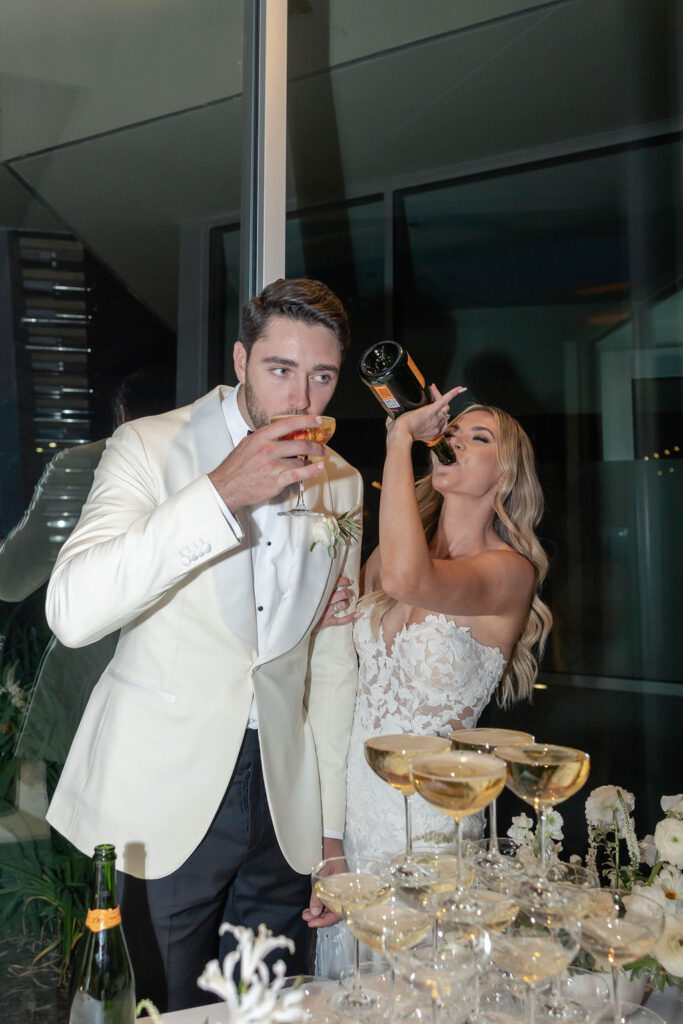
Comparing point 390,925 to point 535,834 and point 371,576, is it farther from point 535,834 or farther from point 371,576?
point 371,576

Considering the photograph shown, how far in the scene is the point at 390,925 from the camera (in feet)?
3.49

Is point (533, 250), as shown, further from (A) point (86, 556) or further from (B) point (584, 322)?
(A) point (86, 556)

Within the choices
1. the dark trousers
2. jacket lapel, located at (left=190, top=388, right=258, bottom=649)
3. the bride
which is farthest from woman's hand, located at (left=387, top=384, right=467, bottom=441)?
the dark trousers

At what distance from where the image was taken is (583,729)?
343 centimetres

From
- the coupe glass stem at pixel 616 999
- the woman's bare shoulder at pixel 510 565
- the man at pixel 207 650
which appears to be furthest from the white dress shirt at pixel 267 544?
the coupe glass stem at pixel 616 999

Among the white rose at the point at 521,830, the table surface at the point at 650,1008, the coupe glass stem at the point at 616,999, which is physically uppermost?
the coupe glass stem at the point at 616,999

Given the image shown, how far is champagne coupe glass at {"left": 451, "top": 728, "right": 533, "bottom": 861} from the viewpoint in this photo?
4.15 ft

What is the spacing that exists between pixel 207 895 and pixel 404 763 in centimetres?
86

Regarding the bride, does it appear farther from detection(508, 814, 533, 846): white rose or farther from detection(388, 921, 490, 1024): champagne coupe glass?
detection(388, 921, 490, 1024): champagne coupe glass

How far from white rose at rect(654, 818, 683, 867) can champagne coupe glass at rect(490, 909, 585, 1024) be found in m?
0.46

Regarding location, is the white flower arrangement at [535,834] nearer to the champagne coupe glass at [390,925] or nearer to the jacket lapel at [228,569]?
the champagne coupe glass at [390,925]

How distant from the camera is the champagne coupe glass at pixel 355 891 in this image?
3.66 ft

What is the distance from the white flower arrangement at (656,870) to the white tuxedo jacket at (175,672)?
2.11 ft

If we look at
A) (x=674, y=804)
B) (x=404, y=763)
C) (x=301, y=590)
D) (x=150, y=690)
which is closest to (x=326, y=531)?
(x=301, y=590)
